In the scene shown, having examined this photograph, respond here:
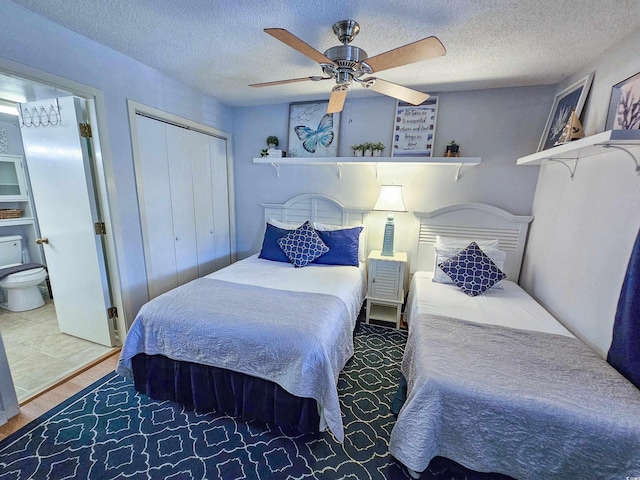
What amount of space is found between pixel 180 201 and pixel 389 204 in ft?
7.20

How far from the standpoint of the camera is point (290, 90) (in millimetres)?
2770

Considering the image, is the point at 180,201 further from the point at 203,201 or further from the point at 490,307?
the point at 490,307

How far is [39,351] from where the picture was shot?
7.61ft

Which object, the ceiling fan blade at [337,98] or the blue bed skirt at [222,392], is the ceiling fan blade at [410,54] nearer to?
the ceiling fan blade at [337,98]

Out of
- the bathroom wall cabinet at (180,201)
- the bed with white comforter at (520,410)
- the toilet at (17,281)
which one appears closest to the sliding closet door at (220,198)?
the bathroom wall cabinet at (180,201)

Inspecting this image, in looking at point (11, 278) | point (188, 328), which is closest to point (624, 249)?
Result: point (188, 328)

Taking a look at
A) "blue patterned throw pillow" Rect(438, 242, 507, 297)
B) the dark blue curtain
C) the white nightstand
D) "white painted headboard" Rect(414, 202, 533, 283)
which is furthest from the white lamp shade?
the dark blue curtain

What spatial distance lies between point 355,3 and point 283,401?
224cm

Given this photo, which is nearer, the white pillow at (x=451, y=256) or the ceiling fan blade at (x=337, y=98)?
the ceiling fan blade at (x=337, y=98)

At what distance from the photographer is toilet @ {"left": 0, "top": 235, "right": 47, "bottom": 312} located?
2.87 metres

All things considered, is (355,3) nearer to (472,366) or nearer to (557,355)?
(472,366)

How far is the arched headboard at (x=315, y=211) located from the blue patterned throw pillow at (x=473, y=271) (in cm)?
109

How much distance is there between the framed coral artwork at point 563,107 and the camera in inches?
78.2

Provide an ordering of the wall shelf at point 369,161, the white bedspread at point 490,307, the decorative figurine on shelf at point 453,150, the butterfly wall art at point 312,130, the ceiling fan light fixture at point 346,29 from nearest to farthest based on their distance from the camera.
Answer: the ceiling fan light fixture at point 346,29 → the white bedspread at point 490,307 → the wall shelf at point 369,161 → the decorative figurine on shelf at point 453,150 → the butterfly wall art at point 312,130
